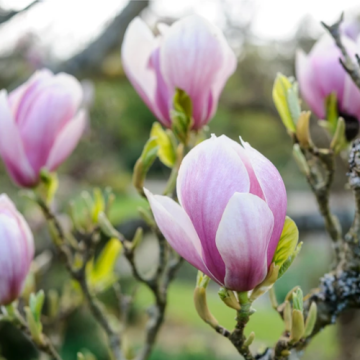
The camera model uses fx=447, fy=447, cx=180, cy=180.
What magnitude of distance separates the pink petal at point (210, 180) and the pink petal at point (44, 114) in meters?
0.29

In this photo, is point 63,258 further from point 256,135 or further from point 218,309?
point 256,135

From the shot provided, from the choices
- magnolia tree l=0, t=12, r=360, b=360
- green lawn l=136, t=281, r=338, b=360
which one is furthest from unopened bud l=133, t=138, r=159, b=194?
green lawn l=136, t=281, r=338, b=360

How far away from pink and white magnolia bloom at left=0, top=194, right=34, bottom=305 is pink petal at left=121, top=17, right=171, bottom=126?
0.63ft

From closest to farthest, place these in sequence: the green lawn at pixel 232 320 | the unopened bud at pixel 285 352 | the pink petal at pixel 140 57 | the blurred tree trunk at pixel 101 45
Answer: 1. the unopened bud at pixel 285 352
2. the pink petal at pixel 140 57
3. the blurred tree trunk at pixel 101 45
4. the green lawn at pixel 232 320

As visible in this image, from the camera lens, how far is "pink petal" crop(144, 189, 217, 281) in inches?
12.5

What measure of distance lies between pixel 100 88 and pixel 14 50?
338cm

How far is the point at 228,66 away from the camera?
1.61 ft

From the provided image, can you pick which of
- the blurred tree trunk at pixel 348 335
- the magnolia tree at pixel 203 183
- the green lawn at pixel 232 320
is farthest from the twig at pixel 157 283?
the green lawn at pixel 232 320

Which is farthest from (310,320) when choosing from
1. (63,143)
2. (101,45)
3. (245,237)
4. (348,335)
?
(348,335)

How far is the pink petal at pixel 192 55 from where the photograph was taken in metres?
0.46

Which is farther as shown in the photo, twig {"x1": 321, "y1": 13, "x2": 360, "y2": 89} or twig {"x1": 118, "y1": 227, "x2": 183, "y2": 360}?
twig {"x1": 118, "y1": 227, "x2": 183, "y2": 360}

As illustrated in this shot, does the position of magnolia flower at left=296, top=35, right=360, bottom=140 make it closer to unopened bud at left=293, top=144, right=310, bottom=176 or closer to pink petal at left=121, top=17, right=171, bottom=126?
unopened bud at left=293, top=144, right=310, bottom=176

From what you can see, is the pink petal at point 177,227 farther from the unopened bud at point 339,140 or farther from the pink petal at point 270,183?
the unopened bud at point 339,140

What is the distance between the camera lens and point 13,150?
541 mm
